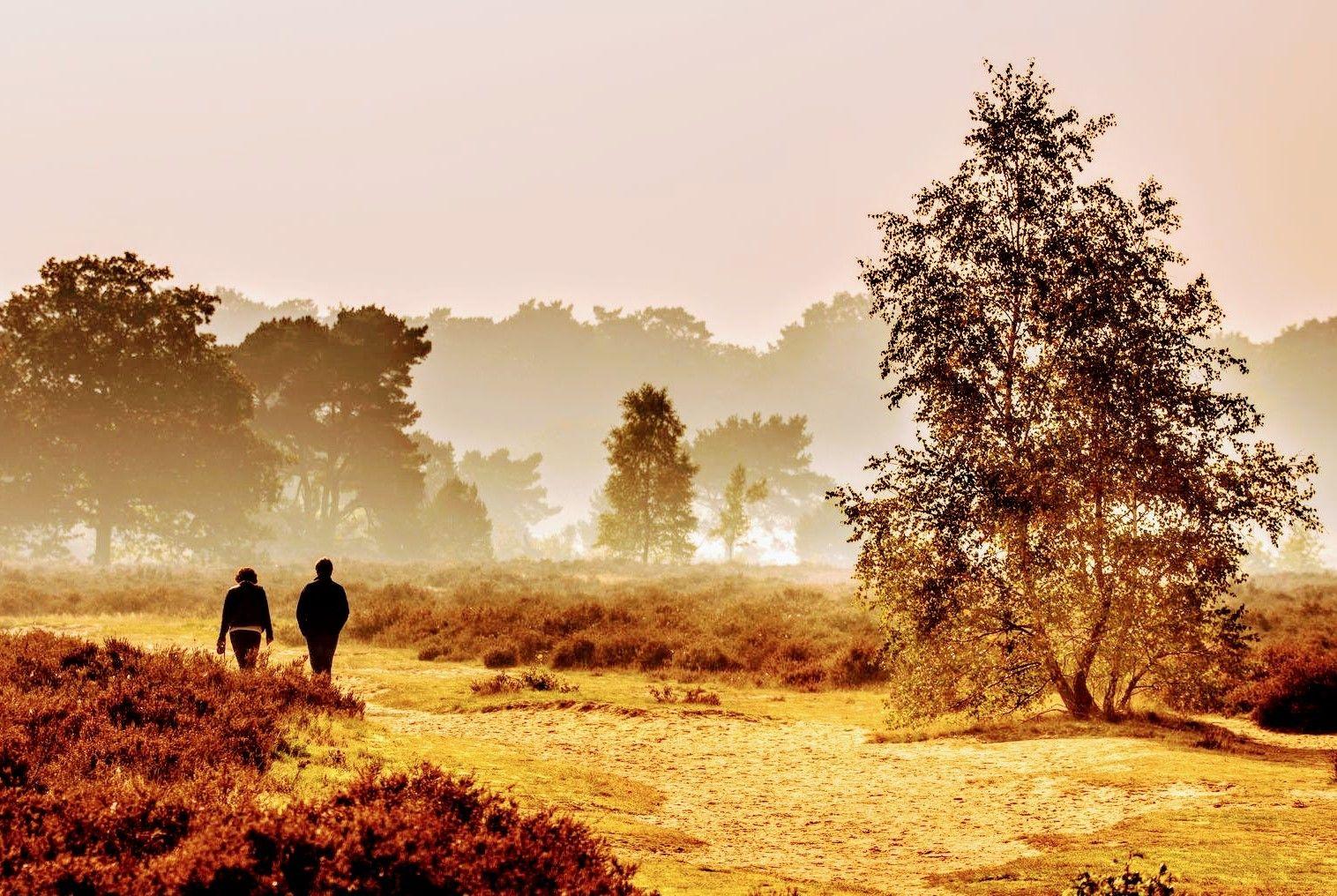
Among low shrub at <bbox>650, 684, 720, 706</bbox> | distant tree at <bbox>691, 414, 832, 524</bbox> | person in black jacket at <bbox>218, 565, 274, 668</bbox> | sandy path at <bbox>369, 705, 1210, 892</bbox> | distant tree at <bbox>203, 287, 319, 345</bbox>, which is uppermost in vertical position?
distant tree at <bbox>203, 287, 319, 345</bbox>

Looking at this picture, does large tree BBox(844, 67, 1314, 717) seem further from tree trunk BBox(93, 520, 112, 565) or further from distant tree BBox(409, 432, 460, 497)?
distant tree BBox(409, 432, 460, 497)

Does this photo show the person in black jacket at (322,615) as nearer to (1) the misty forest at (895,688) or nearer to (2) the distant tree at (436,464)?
(1) the misty forest at (895,688)

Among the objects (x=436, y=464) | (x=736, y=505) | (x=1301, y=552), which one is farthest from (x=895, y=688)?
(x=436, y=464)

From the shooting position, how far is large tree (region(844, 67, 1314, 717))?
52.8 ft

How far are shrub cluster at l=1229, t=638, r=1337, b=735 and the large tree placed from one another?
→ 2.03 m

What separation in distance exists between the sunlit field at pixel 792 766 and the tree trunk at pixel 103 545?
2618 centimetres

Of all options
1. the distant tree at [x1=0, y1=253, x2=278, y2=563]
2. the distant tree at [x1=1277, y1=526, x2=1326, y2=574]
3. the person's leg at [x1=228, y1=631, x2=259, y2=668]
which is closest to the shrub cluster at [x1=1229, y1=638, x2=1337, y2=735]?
the person's leg at [x1=228, y1=631, x2=259, y2=668]

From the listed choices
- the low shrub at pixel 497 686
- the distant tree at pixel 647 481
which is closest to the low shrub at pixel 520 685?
the low shrub at pixel 497 686

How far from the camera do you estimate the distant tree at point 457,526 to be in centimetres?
7375

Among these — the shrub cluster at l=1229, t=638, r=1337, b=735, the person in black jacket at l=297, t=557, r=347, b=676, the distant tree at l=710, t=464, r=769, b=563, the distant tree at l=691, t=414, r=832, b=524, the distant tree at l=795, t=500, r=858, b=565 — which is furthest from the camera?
the distant tree at l=691, t=414, r=832, b=524

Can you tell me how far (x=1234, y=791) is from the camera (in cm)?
1159

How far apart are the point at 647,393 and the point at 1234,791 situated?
48.2m

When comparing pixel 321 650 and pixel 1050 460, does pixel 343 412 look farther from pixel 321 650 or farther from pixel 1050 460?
pixel 1050 460

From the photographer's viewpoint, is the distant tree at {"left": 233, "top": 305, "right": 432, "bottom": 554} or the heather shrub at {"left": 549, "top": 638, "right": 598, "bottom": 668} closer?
the heather shrub at {"left": 549, "top": 638, "right": 598, "bottom": 668}
